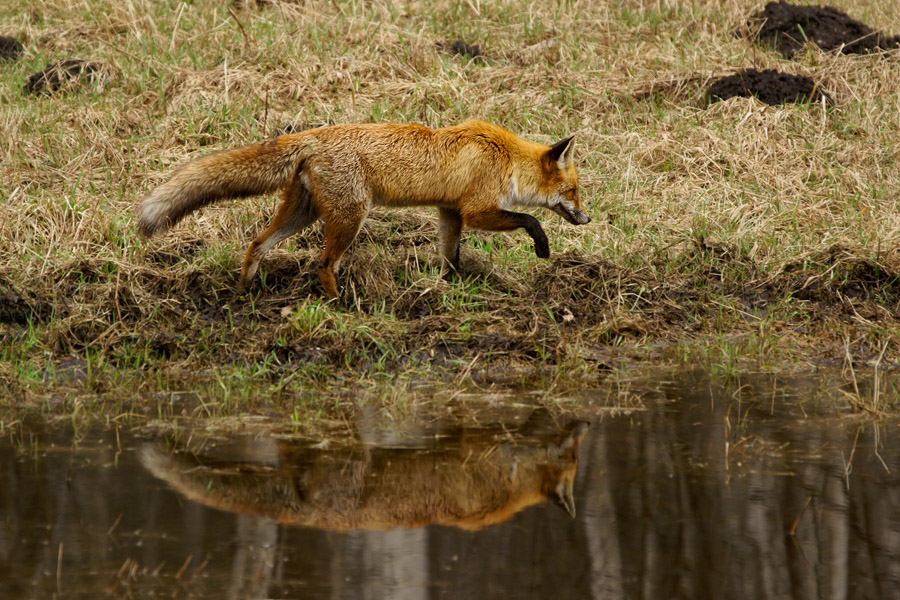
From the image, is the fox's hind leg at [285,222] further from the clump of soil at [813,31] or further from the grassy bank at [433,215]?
the clump of soil at [813,31]

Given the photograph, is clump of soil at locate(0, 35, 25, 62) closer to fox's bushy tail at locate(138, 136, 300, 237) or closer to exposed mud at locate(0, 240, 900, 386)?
exposed mud at locate(0, 240, 900, 386)

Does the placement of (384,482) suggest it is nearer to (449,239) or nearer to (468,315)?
(468,315)

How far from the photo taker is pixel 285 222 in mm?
7156

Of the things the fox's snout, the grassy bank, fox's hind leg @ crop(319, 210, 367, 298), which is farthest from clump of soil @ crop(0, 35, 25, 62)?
the fox's snout

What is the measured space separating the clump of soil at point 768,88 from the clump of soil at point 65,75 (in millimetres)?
6518

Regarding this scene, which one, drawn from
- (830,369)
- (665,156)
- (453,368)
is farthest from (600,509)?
(665,156)

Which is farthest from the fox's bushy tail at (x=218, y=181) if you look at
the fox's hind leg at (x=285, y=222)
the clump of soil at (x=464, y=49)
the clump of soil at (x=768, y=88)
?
the clump of soil at (x=768, y=88)

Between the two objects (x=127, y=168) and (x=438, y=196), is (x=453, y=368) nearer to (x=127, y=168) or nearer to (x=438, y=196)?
(x=438, y=196)

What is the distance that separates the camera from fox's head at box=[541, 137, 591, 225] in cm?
762

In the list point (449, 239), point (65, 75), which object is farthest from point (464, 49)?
point (449, 239)

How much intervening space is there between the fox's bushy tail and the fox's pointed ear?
6.36 feet

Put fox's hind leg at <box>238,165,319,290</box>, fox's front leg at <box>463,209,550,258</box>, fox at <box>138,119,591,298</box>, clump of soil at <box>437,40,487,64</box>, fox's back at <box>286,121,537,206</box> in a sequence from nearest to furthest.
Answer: fox at <box>138,119,591,298</box>
fox's back at <box>286,121,537,206</box>
fox's hind leg at <box>238,165,319,290</box>
fox's front leg at <box>463,209,550,258</box>
clump of soil at <box>437,40,487,64</box>

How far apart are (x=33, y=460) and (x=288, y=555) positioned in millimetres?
1648

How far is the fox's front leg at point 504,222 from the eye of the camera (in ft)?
24.2
